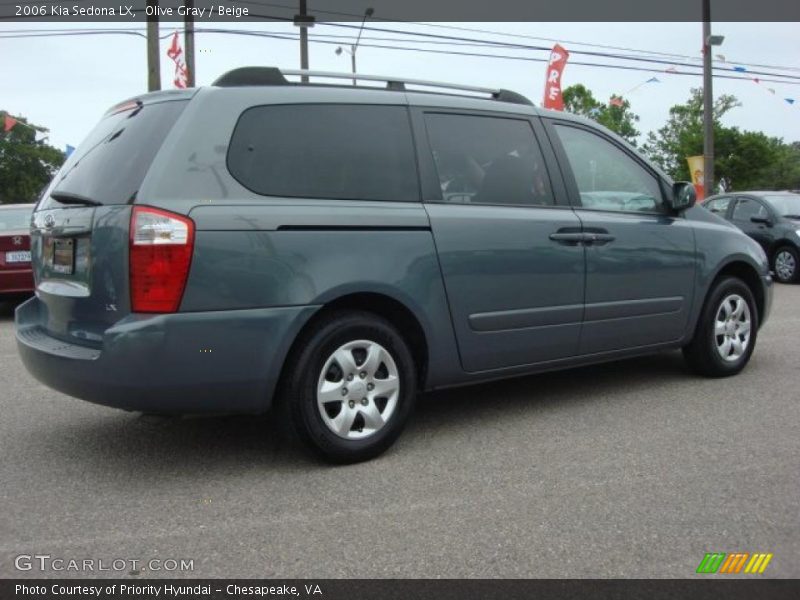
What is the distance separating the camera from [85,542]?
2898 millimetres

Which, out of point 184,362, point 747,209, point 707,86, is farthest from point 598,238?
point 707,86

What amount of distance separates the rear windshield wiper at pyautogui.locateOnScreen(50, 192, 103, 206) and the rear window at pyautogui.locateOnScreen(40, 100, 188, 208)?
0.04 feet

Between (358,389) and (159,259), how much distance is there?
43.2 inches

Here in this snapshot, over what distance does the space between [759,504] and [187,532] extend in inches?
91.1

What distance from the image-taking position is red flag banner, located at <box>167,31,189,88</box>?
1714 cm

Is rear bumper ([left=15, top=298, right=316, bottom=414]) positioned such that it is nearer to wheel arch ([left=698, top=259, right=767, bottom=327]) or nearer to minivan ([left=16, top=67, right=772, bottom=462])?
minivan ([left=16, top=67, right=772, bottom=462])

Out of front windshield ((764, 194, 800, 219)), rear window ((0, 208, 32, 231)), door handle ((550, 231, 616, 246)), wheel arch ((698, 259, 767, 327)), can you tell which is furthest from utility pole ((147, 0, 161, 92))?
door handle ((550, 231, 616, 246))

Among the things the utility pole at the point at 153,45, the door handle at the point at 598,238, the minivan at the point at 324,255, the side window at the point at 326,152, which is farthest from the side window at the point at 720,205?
the side window at the point at 326,152

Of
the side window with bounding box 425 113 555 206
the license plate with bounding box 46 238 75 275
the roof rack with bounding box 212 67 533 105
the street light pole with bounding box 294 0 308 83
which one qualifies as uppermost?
the street light pole with bounding box 294 0 308 83

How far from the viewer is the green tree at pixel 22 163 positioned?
6925cm

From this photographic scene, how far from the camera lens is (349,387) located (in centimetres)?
370

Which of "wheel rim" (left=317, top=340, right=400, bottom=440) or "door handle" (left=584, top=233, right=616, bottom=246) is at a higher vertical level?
"door handle" (left=584, top=233, right=616, bottom=246)
